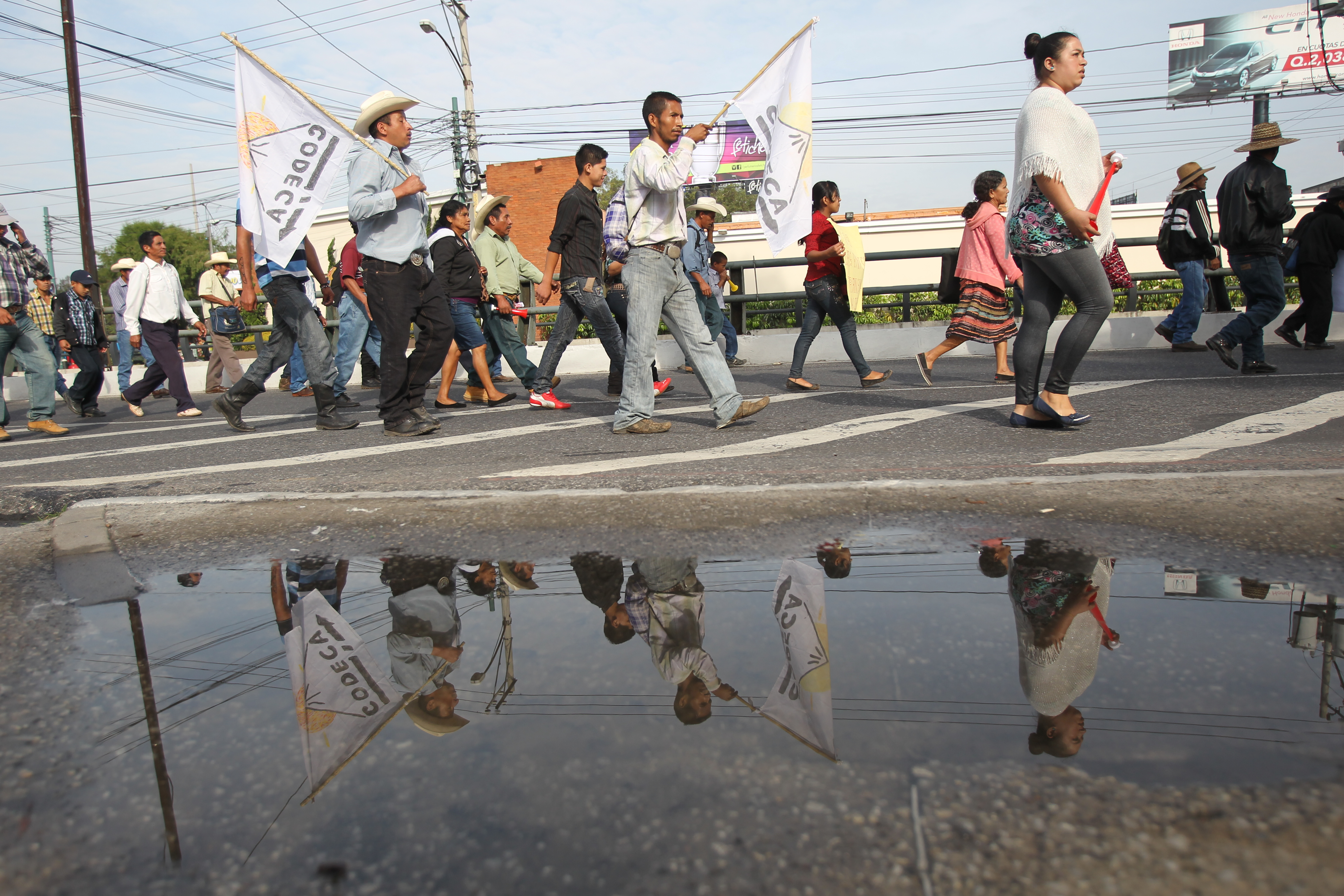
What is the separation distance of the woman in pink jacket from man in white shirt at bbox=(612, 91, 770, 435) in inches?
95.9

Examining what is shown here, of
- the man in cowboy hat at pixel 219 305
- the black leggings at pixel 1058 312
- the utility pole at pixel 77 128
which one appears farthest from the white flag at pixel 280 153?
the utility pole at pixel 77 128

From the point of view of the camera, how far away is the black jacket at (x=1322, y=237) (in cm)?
771

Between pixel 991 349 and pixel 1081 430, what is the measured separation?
22.2ft

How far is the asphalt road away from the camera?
377 cm

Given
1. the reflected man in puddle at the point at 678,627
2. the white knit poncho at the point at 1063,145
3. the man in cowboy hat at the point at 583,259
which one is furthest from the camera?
the man in cowboy hat at the point at 583,259

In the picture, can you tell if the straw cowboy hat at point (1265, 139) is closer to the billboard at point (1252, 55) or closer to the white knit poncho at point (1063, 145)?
the white knit poncho at point (1063, 145)

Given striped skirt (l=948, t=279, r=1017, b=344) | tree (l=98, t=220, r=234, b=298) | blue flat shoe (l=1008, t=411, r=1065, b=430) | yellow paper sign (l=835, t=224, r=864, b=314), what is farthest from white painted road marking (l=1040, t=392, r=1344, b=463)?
tree (l=98, t=220, r=234, b=298)

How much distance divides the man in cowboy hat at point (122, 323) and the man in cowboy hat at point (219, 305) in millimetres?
751

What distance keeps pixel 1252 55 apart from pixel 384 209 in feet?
192

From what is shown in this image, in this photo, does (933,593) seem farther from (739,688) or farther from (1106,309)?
(1106,309)

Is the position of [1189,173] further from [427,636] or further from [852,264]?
[427,636]

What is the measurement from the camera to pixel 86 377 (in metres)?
9.45

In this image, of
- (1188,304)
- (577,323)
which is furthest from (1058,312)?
(1188,304)

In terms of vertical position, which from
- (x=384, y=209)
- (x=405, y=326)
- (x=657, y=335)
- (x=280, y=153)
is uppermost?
(x=280, y=153)
